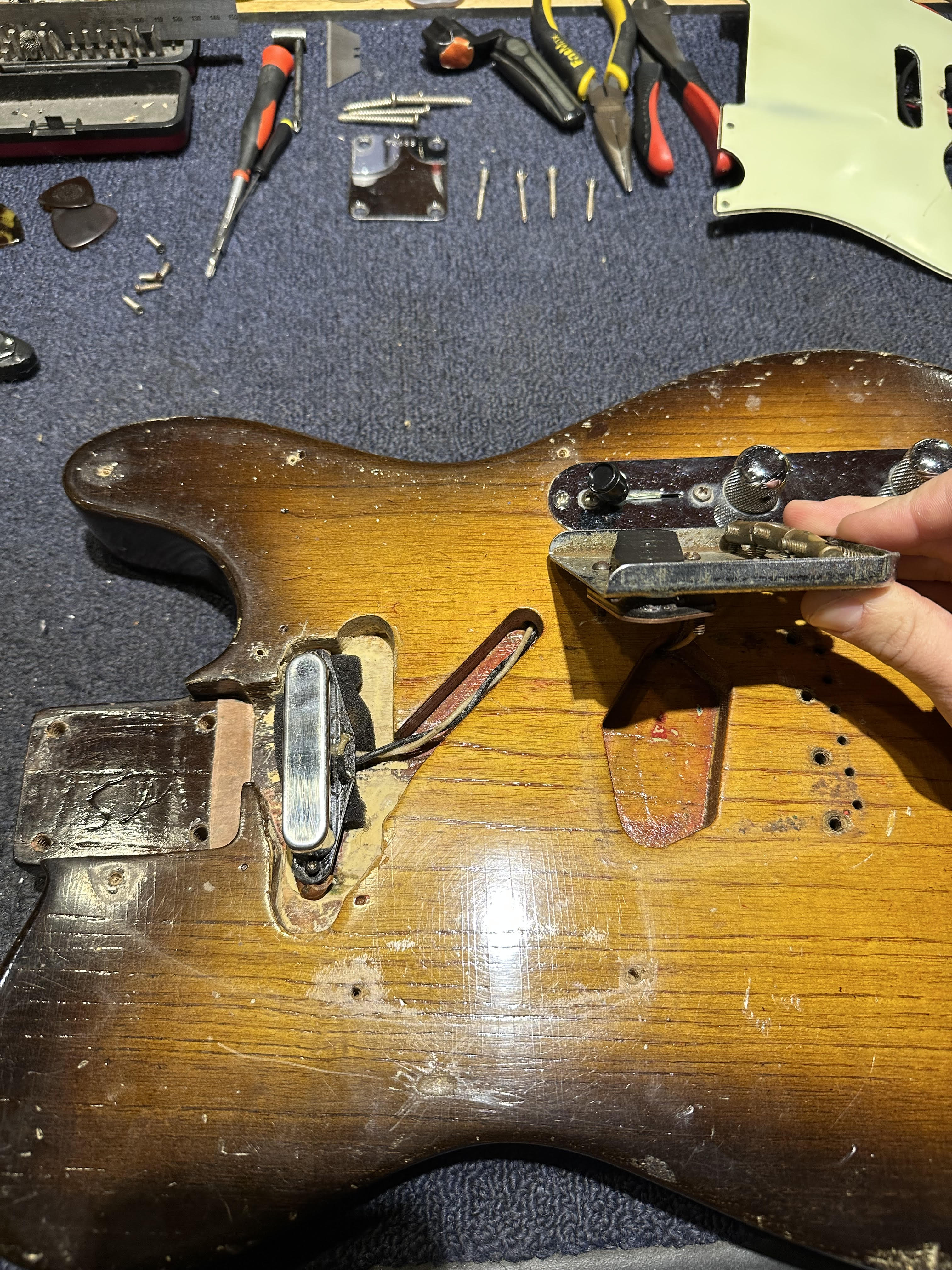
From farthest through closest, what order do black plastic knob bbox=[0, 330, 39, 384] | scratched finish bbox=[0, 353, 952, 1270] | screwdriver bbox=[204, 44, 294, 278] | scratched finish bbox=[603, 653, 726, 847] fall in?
screwdriver bbox=[204, 44, 294, 278] < black plastic knob bbox=[0, 330, 39, 384] < scratched finish bbox=[603, 653, 726, 847] < scratched finish bbox=[0, 353, 952, 1270]

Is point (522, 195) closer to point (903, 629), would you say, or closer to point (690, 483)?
point (690, 483)

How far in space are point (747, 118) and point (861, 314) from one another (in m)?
0.36

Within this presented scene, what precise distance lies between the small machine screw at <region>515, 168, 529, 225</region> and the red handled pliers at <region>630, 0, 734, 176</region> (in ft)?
0.65

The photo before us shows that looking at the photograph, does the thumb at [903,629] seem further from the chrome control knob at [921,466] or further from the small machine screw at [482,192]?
the small machine screw at [482,192]

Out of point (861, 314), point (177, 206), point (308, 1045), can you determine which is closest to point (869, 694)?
point (308, 1045)

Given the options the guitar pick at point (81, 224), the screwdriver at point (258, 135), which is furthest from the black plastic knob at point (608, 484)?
the guitar pick at point (81, 224)

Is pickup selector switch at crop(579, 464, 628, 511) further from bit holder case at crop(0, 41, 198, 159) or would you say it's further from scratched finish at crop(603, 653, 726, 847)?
bit holder case at crop(0, 41, 198, 159)

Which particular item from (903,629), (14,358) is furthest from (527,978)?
(14,358)

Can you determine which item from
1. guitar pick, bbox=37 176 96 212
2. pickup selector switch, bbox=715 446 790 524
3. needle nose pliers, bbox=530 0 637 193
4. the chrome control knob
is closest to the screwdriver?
guitar pick, bbox=37 176 96 212

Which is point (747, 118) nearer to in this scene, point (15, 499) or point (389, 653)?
point (389, 653)

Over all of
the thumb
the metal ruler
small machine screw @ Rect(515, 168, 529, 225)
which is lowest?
the thumb

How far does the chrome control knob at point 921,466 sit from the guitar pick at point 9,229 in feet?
4.45

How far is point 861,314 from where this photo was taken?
1401 millimetres

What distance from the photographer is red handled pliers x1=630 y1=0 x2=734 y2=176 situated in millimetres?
1422
